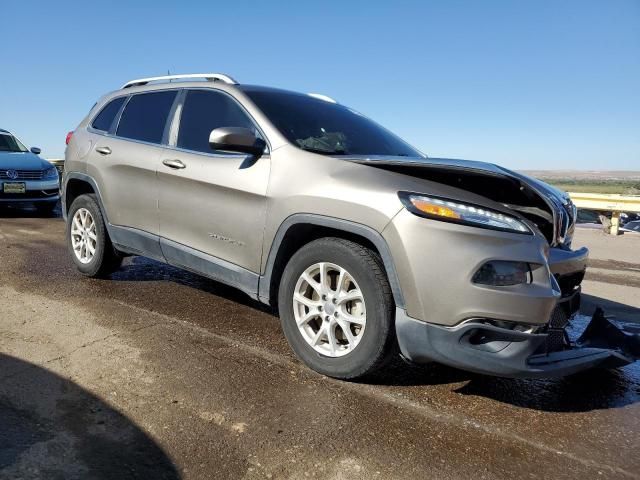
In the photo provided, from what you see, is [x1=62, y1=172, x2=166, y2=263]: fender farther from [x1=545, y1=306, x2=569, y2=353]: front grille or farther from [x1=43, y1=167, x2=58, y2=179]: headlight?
[x1=43, y1=167, x2=58, y2=179]: headlight

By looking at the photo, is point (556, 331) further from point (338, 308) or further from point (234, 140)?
point (234, 140)

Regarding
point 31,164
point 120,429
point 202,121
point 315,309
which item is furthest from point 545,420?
point 31,164

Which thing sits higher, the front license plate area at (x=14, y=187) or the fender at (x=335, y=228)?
the fender at (x=335, y=228)

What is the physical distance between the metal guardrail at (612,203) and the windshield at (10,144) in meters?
11.2

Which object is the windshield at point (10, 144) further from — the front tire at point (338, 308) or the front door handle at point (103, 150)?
the front tire at point (338, 308)

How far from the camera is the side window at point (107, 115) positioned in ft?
16.2

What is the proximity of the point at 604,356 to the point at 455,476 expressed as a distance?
3.89 feet

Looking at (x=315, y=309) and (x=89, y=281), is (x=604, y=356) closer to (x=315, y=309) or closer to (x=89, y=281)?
(x=315, y=309)

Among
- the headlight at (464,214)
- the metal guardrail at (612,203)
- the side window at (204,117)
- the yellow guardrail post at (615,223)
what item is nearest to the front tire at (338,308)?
the headlight at (464,214)

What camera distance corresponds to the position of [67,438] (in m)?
2.29

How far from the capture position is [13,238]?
7570 mm

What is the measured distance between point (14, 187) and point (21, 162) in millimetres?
594

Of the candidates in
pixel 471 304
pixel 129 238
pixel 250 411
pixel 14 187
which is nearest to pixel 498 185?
pixel 471 304

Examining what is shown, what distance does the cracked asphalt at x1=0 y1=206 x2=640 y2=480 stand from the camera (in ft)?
7.25
